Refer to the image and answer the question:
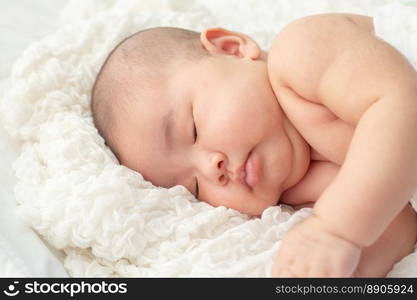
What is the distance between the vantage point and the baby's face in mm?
1550

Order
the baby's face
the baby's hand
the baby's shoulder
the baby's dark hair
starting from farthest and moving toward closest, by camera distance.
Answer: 1. the baby's dark hair
2. the baby's face
3. the baby's shoulder
4. the baby's hand

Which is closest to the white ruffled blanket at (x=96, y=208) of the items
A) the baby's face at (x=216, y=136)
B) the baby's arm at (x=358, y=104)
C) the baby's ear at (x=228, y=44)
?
the baby's face at (x=216, y=136)

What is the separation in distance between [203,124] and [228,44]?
280 millimetres

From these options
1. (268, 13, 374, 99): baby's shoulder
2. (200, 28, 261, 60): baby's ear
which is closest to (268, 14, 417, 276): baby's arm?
(268, 13, 374, 99): baby's shoulder

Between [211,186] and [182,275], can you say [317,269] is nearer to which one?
[182,275]

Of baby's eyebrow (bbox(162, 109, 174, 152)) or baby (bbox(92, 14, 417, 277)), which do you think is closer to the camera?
baby (bbox(92, 14, 417, 277))

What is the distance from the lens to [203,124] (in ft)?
5.17

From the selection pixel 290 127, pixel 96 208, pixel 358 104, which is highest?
pixel 358 104

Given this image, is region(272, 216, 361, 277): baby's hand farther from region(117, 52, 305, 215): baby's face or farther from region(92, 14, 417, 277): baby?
region(117, 52, 305, 215): baby's face

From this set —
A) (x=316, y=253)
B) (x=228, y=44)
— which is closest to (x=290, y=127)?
(x=228, y=44)

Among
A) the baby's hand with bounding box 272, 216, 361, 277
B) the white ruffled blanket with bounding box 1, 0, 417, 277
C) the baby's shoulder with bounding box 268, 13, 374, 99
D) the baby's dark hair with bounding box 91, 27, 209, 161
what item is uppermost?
the baby's shoulder with bounding box 268, 13, 374, 99

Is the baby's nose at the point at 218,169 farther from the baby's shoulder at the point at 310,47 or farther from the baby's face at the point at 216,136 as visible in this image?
the baby's shoulder at the point at 310,47

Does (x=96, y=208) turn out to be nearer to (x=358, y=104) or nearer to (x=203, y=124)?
(x=203, y=124)

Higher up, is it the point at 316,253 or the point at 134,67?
the point at 134,67
